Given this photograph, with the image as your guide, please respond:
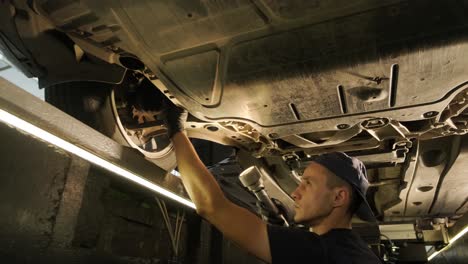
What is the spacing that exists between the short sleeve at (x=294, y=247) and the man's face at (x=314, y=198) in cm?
14

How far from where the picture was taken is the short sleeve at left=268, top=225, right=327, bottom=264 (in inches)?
48.6

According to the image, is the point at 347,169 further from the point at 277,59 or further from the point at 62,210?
the point at 62,210

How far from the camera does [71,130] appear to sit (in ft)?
3.53

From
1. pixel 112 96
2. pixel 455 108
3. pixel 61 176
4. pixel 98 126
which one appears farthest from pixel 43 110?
pixel 455 108

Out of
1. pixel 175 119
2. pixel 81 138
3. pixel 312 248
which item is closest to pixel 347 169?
pixel 312 248

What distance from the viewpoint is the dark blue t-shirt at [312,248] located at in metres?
1.23

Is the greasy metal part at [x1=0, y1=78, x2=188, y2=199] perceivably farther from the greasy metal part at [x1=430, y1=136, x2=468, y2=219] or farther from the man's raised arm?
the greasy metal part at [x1=430, y1=136, x2=468, y2=219]

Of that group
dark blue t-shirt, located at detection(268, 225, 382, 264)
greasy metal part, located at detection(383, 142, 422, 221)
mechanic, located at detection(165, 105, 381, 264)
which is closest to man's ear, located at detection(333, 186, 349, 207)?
mechanic, located at detection(165, 105, 381, 264)

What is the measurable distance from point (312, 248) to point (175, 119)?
0.79 m

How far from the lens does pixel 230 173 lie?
8.30ft

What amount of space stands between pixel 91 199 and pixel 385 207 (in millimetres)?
2532

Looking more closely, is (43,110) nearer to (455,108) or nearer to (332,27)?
(332,27)

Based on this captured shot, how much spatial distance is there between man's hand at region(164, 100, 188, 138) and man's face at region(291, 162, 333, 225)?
60cm

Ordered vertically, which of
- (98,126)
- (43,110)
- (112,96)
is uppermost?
(112,96)
